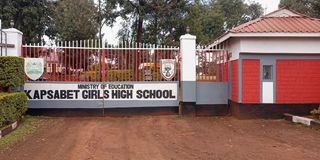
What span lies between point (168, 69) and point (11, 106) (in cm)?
518

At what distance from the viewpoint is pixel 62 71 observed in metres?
12.8

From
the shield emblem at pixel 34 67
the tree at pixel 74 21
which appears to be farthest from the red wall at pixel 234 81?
the tree at pixel 74 21

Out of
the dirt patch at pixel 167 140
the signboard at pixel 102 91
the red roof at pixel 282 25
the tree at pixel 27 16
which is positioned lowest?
the dirt patch at pixel 167 140

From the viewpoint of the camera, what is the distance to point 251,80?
12.6 meters

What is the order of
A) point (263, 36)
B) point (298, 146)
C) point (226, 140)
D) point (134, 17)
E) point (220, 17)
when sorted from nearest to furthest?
1. point (298, 146)
2. point (226, 140)
3. point (263, 36)
4. point (134, 17)
5. point (220, 17)

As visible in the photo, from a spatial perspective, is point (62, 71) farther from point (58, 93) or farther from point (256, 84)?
point (256, 84)

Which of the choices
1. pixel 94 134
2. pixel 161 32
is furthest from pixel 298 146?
pixel 161 32

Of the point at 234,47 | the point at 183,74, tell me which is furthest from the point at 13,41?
the point at 234,47

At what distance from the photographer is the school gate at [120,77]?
12.7 metres

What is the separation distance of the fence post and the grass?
180 inches

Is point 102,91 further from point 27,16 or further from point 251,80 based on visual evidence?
point 27,16

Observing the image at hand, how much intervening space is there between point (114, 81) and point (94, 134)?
3465 millimetres

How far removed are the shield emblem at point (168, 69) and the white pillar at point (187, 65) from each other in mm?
332

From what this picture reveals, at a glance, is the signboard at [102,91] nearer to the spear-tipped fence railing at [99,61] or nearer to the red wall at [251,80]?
the spear-tipped fence railing at [99,61]
